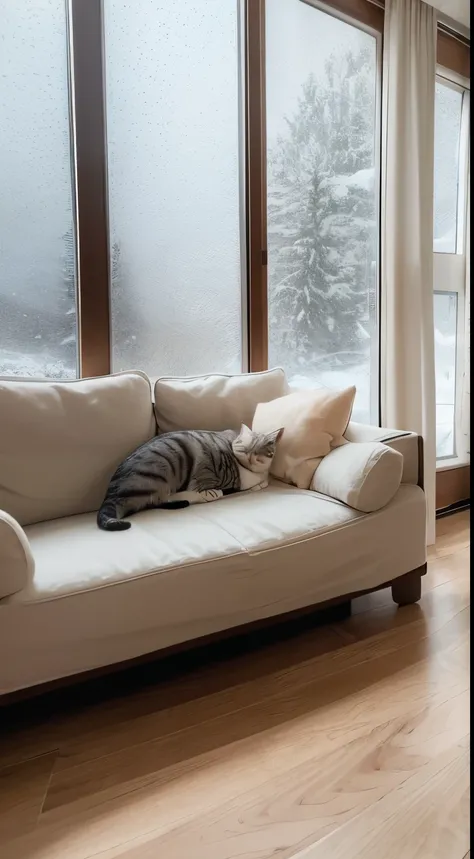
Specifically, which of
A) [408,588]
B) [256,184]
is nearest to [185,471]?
[408,588]

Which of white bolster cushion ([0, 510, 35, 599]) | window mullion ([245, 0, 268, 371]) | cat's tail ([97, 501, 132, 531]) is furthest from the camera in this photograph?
window mullion ([245, 0, 268, 371])

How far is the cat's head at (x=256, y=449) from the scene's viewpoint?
2.15 meters

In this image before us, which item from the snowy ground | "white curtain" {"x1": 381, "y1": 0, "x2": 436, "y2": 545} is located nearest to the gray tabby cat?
the snowy ground

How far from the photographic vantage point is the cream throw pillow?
7.16ft

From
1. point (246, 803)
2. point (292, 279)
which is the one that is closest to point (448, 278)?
point (292, 279)

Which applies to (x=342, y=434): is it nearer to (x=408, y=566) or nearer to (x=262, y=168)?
(x=408, y=566)

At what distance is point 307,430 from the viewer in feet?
7.16

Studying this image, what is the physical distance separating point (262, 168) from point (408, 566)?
1854 millimetres

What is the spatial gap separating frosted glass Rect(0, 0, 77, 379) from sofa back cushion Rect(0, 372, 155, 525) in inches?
11.7

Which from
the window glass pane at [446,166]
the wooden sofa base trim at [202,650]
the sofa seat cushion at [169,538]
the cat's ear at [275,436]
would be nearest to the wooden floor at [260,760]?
the wooden sofa base trim at [202,650]

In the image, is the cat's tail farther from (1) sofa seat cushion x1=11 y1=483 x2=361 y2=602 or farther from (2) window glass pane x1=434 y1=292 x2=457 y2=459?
(2) window glass pane x1=434 y1=292 x2=457 y2=459

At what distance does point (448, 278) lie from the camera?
11.3 feet

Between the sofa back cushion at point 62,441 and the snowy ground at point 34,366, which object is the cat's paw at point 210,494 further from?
the snowy ground at point 34,366

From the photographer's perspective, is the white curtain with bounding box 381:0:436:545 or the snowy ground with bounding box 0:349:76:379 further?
the white curtain with bounding box 381:0:436:545
